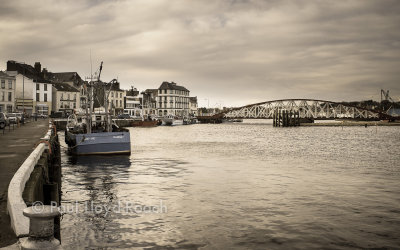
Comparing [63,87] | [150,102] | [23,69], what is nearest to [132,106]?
[150,102]

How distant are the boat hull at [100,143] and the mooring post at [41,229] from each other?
88.7ft

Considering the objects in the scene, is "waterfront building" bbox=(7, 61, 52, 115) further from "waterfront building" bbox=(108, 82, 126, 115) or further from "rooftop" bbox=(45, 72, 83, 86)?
"waterfront building" bbox=(108, 82, 126, 115)

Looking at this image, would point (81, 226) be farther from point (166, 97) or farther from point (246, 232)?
point (166, 97)

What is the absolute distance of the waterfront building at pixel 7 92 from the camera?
7588 centimetres

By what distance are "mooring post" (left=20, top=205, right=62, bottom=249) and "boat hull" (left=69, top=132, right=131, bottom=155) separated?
27.1m

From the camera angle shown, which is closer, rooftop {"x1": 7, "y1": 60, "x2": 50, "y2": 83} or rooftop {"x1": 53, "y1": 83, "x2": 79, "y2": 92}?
rooftop {"x1": 7, "y1": 60, "x2": 50, "y2": 83}

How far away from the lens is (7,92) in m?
77.4

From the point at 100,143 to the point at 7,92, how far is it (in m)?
56.5

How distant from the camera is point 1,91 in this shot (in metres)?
75.9

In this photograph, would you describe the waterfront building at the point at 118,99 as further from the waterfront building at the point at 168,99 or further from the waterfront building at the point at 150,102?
the waterfront building at the point at 168,99

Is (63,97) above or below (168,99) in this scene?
below

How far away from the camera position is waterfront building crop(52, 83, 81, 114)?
10662 centimetres

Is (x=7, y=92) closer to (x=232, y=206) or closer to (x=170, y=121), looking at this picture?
(x=170, y=121)

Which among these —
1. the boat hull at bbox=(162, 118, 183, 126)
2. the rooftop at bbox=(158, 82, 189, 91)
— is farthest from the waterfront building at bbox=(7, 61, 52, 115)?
the rooftop at bbox=(158, 82, 189, 91)
